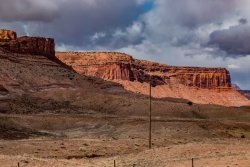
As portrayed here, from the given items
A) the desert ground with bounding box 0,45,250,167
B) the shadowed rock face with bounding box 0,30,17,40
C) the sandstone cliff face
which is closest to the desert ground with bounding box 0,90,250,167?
the desert ground with bounding box 0,45,250,167

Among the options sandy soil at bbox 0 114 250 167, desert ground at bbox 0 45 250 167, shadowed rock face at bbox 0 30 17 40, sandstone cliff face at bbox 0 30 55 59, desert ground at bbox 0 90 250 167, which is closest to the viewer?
sandy soil at bbox 0 114 250 167

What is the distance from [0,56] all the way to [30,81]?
40.8 feet

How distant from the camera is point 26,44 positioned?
420ft

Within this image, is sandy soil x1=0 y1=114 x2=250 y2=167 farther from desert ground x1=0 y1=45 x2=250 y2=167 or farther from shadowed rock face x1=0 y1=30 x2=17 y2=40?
shadowed rock face x1=0 y1=30 x2=17 y2=40

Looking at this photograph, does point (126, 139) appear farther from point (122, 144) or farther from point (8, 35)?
point (8, 35)

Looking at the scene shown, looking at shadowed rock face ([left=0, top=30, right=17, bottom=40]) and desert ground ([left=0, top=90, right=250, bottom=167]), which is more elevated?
shadowed rock face ([left=0, top=30, right=17, bottom=40])

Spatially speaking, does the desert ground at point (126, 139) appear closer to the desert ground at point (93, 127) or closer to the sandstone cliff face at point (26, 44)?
the desert ground at point (93, 127)

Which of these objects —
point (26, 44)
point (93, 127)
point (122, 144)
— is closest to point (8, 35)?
point (26, 44)

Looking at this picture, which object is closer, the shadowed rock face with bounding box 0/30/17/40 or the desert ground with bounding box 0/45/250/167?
the desert ground with bounding box 0/45/250/167

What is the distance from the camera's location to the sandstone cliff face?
12455 cm

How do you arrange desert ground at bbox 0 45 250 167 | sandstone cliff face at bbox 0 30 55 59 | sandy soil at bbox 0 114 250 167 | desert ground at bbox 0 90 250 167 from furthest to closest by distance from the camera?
→ sandstone cliff face at bbox 0 30 55 59, desert ground at bbox 0 45 250 167, desert ground at bbox 0 90 250 167, sandy soil at bbox 0 114 250 167

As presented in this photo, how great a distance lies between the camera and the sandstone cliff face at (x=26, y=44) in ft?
409

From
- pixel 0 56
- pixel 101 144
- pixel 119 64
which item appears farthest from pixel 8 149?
pixel 119 64

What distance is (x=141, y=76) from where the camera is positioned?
19750cm
